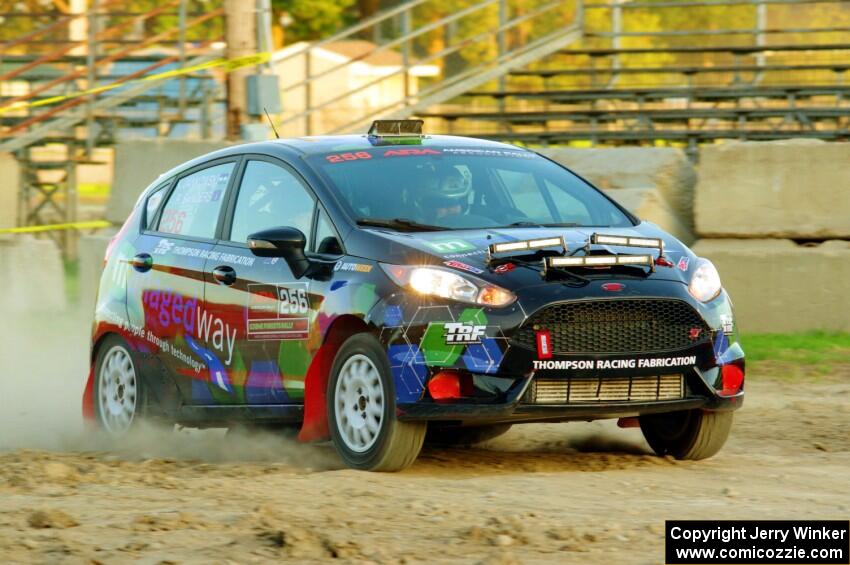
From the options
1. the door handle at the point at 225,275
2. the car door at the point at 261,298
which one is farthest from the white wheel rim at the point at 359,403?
the door handle at the point at 225,275

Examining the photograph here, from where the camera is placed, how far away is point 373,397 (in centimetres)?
741

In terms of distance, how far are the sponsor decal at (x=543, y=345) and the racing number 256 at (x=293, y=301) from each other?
127cm

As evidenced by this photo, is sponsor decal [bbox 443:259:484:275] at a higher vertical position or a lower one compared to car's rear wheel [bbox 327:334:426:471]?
higher

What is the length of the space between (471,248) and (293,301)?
1.04 meters

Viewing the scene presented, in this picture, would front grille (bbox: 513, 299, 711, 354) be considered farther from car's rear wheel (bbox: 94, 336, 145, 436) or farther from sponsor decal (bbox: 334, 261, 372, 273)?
car's rear wheel (bbox: 94, 336, 145, 436)

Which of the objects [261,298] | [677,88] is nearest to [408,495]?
[261,298]

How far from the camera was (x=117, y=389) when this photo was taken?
9.48 m

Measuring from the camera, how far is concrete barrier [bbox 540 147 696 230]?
44.4ft

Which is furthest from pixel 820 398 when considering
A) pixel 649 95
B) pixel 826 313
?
pixel 649 95

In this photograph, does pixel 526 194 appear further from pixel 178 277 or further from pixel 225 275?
pixel 178 277

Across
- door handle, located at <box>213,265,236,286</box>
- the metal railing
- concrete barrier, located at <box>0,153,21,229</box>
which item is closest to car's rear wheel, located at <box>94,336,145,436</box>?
door handle, located at <box>213,265,236,286</box>

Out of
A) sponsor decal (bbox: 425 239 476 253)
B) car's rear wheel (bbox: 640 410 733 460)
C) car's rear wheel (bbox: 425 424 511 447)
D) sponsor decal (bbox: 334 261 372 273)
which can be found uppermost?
sponsor decal (bbox: 425 239 476 253)

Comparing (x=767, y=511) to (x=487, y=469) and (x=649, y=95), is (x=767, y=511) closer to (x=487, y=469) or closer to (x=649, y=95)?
(x=487, y=469)

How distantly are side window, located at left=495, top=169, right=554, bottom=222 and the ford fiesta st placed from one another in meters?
0.01
